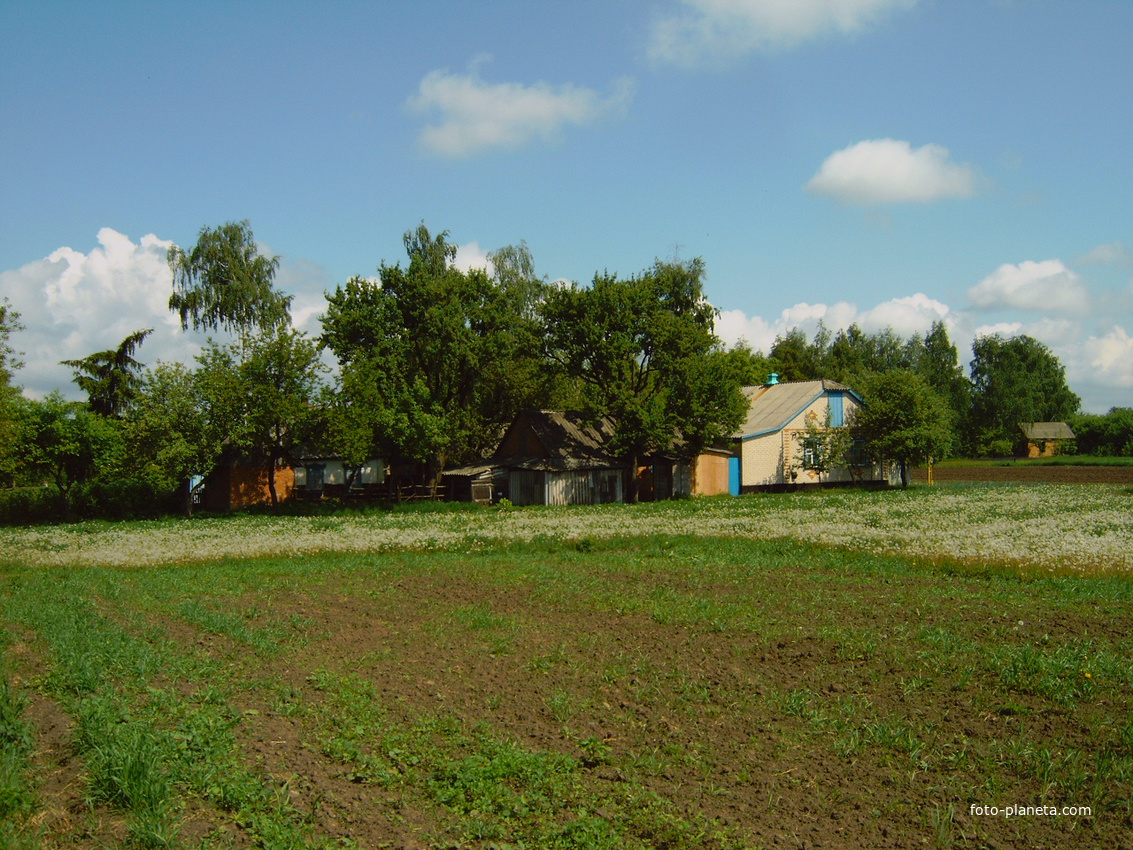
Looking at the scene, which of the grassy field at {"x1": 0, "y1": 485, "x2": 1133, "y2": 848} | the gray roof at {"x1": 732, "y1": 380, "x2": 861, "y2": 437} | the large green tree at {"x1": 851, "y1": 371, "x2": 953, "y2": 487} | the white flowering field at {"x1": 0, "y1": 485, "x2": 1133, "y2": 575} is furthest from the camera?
the gray roof at {"x1": 732, "y1": 380, "x2": 861, "y2": 437}

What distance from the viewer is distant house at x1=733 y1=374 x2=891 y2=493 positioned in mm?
53625

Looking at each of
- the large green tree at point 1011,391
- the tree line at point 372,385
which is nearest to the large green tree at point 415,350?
the tree line at point 372,385

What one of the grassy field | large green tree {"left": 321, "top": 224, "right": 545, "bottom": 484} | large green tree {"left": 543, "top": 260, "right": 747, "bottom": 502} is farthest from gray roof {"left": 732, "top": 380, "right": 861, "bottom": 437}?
the grassy field

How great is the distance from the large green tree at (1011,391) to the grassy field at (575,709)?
102m

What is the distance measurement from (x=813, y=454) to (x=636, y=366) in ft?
50.3

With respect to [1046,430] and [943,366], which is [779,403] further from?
[1046,430]

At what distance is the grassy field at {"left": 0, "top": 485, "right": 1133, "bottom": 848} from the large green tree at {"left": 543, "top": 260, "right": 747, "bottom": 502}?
88.3 feet

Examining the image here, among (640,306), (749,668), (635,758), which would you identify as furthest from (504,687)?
(640,306)

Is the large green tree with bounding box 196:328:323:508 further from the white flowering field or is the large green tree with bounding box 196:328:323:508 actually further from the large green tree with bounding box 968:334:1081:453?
the large green tree with bounding box 968:334:1081:453

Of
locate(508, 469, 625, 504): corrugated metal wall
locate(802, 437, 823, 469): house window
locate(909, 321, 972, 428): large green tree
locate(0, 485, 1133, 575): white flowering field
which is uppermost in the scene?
locate(909, 321, 972, 428): large green tree

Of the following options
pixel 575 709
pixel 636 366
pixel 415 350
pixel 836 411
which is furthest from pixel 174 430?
pixel 836 411

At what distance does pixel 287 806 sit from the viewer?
644 cm

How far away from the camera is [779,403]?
57875 mm

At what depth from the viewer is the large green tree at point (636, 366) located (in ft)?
148
